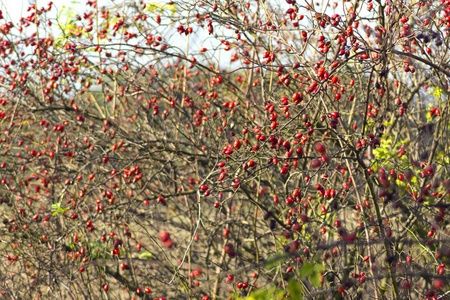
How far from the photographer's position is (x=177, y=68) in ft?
13.4

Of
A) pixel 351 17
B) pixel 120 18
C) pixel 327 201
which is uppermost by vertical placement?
pixel 351 17

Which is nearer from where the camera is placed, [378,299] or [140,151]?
[378,299]

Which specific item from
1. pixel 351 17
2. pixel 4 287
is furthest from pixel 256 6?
pixel 4 287

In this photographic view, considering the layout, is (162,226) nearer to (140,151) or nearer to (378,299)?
(140,151)

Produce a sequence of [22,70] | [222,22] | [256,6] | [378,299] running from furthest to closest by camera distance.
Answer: [22,70], [256,6], [222,22], [378,299]

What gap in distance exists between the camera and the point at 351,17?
8.20 feet

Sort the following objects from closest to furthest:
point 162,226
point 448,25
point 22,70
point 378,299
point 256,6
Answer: point 378,299, point 448,25, point 256,6, point 22,70, point 162,226

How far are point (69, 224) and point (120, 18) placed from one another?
1915 millimetres

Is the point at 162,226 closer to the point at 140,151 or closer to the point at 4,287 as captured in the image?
the point at 140,151

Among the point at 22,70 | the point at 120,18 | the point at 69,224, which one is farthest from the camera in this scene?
the point at 120,18

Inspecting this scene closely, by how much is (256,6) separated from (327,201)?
5.38 feet

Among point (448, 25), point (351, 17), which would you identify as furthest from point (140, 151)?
point (448, 25)

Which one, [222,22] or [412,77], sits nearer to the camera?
[222,22]

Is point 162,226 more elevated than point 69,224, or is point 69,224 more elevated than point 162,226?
point 69,224
